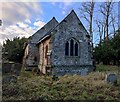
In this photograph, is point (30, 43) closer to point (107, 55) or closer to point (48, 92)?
point (107, 55)

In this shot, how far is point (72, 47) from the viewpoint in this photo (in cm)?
2270

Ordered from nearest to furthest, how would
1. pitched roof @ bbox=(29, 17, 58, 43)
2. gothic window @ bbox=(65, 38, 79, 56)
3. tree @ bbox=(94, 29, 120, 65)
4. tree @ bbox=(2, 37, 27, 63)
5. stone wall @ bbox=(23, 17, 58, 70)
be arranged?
1. gothic window @ bbox=(65, 38, 79, 56)
2. tree @ bbox=(94, 29, 120, 65)
3. stone wall @ bbox=(23, 17, 58, 70)
4. pitched roof @ bbox=(29, 17, 58, 43)
5. tree @ bbox=(2, 37, 27, 63)

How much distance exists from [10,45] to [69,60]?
18.2 m

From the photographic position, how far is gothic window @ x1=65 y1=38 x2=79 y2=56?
22469 millimetres

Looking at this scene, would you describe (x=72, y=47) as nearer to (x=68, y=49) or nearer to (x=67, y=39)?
(x=68, y=49)

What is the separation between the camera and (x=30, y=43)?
29359mm

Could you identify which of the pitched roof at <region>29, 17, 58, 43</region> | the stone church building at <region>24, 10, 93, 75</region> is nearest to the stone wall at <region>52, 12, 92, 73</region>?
the stone church building at <region>24, 10, 93, 75</region>

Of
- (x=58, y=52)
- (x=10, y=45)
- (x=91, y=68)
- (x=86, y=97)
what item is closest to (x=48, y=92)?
(x=86, y=97)

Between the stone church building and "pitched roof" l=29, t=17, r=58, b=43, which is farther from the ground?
"pitched roof" l=29, t=17, r=58, b=43

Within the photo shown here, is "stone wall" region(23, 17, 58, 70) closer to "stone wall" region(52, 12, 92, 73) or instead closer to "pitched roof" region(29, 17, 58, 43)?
"pitched roof" region(29, 17, 58, 43)

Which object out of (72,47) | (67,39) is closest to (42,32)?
(67,39)

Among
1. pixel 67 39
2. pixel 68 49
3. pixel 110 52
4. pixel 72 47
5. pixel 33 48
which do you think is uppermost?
pixel 67 39

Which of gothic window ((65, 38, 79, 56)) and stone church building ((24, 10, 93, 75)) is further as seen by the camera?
gothic window ((65, 38, 79, 56))

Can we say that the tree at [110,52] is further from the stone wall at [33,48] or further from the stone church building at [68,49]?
the stone wall at [33,48]
